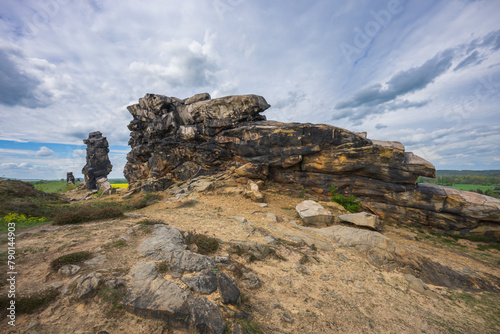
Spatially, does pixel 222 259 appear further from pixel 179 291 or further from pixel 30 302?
pixel 30 302

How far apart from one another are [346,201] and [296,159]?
290 inches

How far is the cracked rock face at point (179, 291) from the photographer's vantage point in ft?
14.4

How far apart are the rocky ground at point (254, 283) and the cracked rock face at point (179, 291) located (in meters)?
0.03

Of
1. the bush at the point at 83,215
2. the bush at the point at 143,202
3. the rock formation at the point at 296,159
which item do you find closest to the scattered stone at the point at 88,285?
the bush at the point at 83,215

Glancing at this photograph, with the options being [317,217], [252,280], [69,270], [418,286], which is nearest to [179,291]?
[252,280]

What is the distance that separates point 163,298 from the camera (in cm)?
477

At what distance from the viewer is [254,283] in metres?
6.66

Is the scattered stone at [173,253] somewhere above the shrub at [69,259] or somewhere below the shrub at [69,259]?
below

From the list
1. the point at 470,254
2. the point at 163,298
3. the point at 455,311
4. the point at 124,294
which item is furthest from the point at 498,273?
the point at 124,294

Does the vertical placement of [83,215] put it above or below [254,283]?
above

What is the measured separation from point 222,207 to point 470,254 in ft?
65.7

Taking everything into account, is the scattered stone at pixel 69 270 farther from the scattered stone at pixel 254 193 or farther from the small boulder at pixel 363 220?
the small boulder at pixel 363 220

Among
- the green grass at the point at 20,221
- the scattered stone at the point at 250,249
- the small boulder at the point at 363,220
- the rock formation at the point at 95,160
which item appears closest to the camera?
the scattered stone at the point at 250,249

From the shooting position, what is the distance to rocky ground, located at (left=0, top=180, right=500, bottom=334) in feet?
14.6
